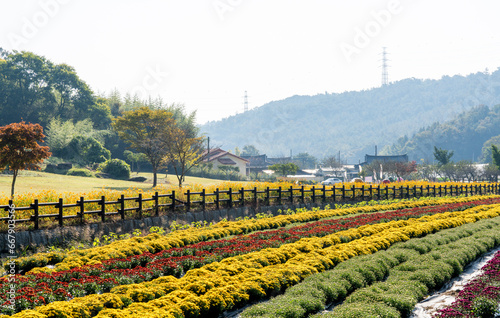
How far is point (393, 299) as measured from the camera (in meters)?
8.47

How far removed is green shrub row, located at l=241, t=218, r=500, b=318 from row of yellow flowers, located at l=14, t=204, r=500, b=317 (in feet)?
1.63

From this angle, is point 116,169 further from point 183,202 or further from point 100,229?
point 100,229

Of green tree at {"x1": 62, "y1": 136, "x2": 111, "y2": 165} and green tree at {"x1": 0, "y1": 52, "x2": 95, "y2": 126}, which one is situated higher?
green tree at {"x1": 0, "y1": 52, "x2": 95, "y2": 126}

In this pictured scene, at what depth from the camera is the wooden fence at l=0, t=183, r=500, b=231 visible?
1506cm

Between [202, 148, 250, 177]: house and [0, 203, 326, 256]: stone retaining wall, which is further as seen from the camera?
[202, 148, 250, 177]: house

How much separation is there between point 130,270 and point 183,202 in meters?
10.1

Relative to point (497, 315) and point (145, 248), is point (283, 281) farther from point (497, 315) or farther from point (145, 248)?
point (145, 248)

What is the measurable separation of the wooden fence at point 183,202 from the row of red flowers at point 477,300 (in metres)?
12.3

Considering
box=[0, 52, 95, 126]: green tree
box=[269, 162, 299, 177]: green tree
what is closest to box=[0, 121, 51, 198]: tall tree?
box=[269, 162, 299, 177]: green tree

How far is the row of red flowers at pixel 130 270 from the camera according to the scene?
8.58m

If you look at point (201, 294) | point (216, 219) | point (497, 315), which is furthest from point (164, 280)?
point (216, 219)

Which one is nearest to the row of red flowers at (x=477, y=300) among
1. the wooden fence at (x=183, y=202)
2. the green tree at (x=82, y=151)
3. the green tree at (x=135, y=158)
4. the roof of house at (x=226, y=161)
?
the wooden fence at (x=183, y=202)

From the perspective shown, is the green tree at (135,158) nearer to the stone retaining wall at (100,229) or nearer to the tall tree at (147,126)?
the tall tree at (147,126)

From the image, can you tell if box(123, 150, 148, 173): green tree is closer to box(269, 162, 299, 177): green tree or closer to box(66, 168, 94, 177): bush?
box(66, 168, 94, 177): bush
